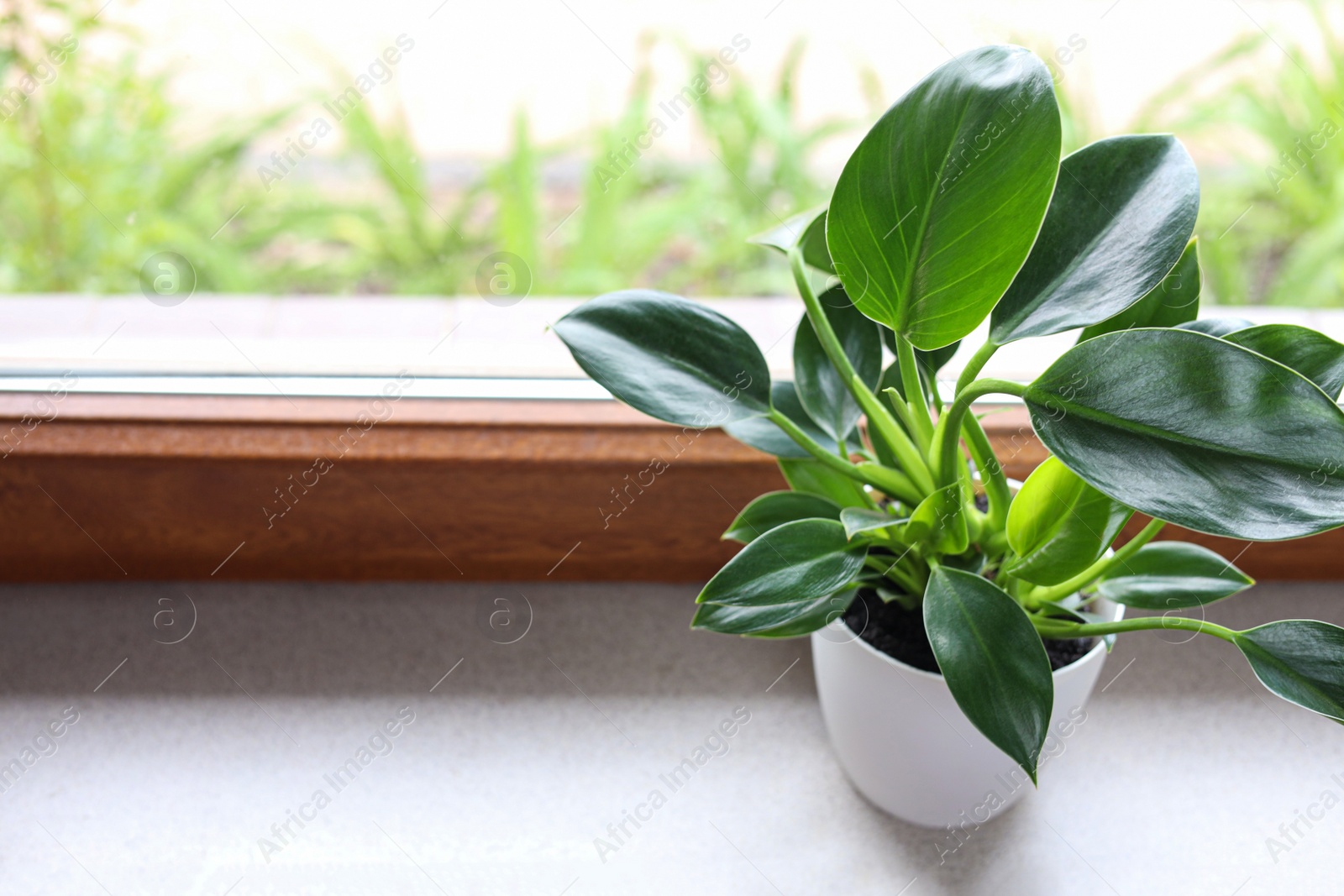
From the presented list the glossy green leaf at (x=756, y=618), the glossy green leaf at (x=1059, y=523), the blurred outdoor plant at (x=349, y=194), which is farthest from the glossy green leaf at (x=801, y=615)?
the blurred outdoor plant at (x=349, y=194)

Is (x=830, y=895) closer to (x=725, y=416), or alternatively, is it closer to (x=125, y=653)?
(x=725, y=416)

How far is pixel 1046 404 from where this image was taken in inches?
18.1

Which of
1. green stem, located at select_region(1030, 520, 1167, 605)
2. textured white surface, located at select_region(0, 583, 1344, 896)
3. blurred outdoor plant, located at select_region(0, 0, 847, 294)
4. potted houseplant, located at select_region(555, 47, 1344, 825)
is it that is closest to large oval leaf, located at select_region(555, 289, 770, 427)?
potted houseplant, located at select_region(555, 47, 1344, 825)

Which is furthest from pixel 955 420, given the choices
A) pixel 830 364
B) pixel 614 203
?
pixel 614 203

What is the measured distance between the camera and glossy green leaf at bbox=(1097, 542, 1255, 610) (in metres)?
0.60

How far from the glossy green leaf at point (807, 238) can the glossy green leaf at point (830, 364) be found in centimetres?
3

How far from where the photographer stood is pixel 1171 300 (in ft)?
1.82

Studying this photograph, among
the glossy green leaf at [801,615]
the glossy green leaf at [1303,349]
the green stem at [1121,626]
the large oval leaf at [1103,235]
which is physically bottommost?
the green stem at [1121,626]

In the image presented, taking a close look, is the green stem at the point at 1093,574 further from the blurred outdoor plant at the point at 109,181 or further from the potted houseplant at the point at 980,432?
the blurred outdoor plant at the point at 109,181

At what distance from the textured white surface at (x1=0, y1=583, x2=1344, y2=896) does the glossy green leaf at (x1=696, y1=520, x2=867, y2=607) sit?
0.91 feet

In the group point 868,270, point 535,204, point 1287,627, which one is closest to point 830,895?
point 1287,627

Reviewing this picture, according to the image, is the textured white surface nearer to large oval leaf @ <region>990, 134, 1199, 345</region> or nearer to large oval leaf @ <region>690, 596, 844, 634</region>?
large oval leaf @ <region>690, 596, 844, 634</region>

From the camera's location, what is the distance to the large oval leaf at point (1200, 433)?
41 centimetres

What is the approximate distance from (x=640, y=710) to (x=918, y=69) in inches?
26.9
